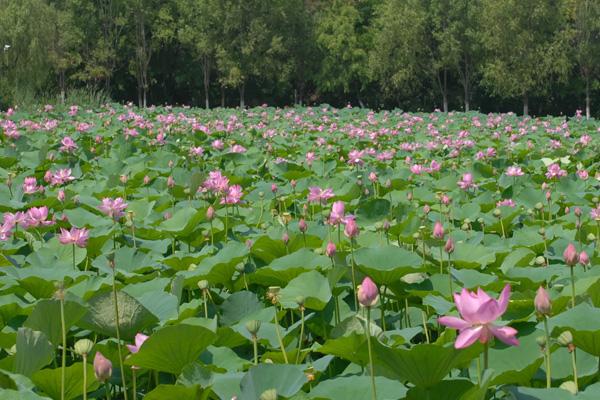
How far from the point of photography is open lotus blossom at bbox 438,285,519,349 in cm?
99

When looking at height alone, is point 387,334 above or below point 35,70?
below

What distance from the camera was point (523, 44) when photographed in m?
25.5

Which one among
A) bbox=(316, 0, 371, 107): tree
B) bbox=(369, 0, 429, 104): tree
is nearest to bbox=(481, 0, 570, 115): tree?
bbox=(369, 0, 429, 104): tree

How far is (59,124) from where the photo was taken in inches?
322

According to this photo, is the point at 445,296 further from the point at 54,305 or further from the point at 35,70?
the point at 35,70

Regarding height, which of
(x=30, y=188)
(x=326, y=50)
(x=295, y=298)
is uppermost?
(x=326, y=50)

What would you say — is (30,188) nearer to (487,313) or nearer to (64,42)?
(487,313)

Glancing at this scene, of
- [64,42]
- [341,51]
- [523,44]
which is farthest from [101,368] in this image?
[341,51]

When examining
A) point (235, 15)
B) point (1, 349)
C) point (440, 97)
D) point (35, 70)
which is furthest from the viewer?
point (440, 97)

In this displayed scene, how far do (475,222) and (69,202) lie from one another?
1.66 m

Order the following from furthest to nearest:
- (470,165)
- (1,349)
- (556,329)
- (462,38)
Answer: (462,38), (470,165), (1,349), (556,329)

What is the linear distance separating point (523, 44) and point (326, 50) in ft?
29.4

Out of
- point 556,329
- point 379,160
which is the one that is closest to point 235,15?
point 379,160

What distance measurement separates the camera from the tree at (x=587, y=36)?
85.2ft
